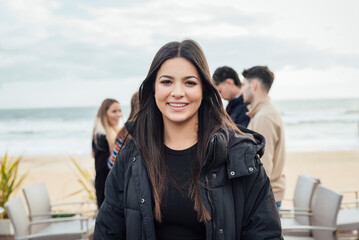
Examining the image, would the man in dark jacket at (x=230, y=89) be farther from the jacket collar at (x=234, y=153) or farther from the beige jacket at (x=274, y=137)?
the jacket collar at (x=234, y=153)

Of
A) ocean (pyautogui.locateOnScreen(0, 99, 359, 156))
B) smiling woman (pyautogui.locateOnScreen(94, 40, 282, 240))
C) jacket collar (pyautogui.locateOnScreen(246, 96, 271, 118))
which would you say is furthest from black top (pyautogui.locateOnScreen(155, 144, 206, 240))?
ocean (pyautogui.locateOnScreen(0, 99, 359, 156))

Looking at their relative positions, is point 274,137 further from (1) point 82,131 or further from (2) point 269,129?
(1) point 82,131

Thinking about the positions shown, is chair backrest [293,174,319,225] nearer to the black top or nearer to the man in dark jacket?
the man in dark jacket

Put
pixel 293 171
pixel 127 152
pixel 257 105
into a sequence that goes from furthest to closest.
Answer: pixel 293 171
pixel 257 105
pixel 127 152

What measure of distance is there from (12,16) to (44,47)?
3.73 meters

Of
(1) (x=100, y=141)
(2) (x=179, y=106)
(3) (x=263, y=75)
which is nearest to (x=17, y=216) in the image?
(1) (x=100, y=141)

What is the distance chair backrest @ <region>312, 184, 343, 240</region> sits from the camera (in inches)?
116

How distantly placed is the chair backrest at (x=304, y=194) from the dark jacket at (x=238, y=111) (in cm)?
77

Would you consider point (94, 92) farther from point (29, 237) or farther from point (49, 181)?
point (29, 237)

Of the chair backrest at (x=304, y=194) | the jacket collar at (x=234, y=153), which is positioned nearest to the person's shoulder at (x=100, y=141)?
the chair backrest at (x=304, y=194)

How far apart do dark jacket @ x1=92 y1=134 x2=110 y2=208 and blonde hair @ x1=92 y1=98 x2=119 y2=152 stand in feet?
0.11

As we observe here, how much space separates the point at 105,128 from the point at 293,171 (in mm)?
8380

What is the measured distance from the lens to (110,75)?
3725 cm

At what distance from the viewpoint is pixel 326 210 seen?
3.06 metres
